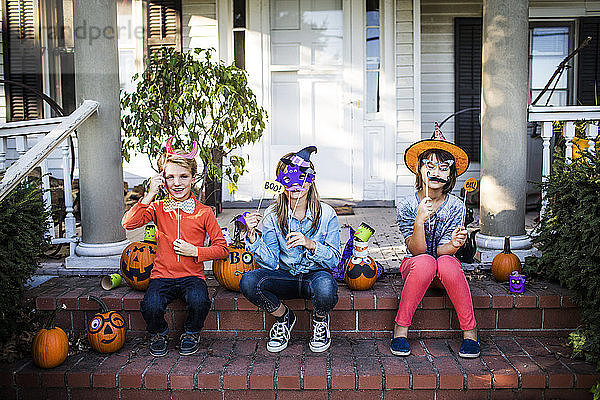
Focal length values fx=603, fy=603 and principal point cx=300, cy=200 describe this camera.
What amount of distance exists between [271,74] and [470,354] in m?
4.69

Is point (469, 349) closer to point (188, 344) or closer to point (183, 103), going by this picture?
point (188, 344)

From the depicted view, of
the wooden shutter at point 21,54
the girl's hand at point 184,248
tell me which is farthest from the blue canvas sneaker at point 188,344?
the wooden shutter at point 21,54

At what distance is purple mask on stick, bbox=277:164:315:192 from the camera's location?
3.13 meters

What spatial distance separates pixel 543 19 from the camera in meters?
6.98

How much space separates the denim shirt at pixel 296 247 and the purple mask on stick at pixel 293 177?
0.18 m

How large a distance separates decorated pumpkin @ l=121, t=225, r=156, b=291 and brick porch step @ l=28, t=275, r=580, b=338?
3.6 inches

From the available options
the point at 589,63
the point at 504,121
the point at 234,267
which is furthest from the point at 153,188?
the point at 589,63

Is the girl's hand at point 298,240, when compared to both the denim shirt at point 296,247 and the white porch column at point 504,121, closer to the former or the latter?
the denim shirt at point 296,247

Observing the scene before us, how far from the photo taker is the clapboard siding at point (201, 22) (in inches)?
270

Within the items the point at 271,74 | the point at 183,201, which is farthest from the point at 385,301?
the point at 271,74

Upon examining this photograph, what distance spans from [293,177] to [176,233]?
2.39ft

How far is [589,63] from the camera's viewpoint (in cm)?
689

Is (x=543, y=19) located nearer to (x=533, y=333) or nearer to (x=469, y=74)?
(x=469, y=74)

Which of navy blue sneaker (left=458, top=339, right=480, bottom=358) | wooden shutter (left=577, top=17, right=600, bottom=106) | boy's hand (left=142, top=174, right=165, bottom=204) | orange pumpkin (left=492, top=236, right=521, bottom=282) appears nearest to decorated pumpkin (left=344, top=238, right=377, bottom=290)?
navy blue sneaker (left=458, top=339, right=480, bottom=358)
